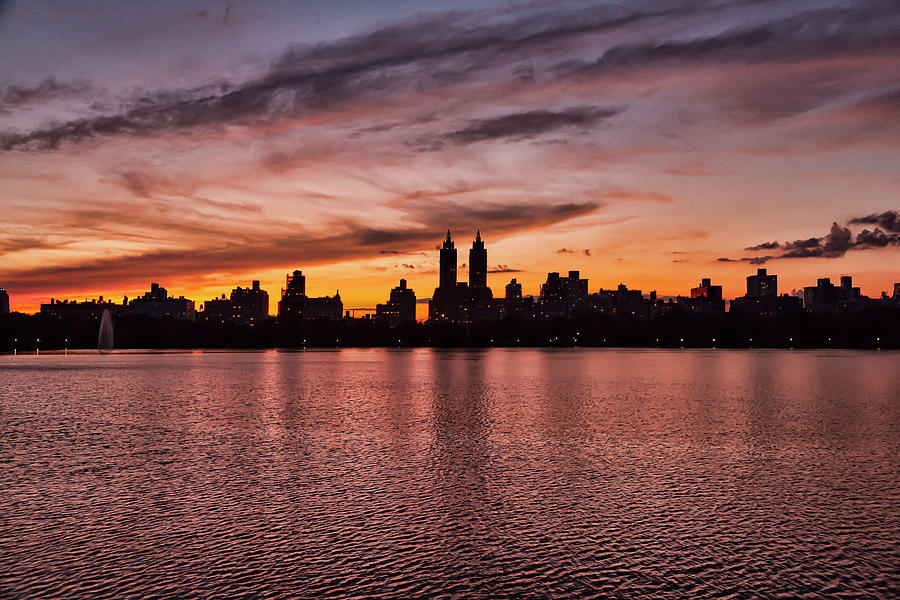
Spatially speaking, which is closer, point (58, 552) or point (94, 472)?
point (58, 552)

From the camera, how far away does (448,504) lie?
20594mm

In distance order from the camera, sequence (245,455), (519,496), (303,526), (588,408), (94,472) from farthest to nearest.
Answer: (588,408) < (245,455) < (94,472) < (519,496) < (303,526)

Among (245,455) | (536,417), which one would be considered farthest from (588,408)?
(245,455)

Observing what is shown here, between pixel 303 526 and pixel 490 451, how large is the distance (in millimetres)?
12909

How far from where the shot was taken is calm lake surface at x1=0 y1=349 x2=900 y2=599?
14.5 meters

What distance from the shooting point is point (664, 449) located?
3027 cm

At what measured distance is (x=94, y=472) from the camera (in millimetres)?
25109

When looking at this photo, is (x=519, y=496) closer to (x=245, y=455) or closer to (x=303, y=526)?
(x=303, y=526)

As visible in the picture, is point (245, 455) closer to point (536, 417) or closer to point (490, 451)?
point (490, 451)

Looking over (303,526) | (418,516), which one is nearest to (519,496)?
(418,516)

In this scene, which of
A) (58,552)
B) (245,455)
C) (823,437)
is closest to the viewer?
(58,552)

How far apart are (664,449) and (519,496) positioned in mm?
11250

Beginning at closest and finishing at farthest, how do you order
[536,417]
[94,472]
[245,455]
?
[94,472] → [245,455] → [536,417]

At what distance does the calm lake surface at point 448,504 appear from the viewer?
14.5 m
